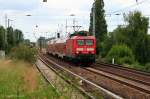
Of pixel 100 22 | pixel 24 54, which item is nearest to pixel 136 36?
pixel 100 22

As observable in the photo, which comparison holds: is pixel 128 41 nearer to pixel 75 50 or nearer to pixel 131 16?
pixel 131 16

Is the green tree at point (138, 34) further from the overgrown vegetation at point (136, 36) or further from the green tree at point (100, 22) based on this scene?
the green tree at point (100, 22)

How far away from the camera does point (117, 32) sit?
8681 centimetres

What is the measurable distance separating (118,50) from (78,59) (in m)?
13.1

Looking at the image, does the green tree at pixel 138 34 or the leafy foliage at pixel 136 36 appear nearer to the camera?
the leafy foliage at pixel 136 36


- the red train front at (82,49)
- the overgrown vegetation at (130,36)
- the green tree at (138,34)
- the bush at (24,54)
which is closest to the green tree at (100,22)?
the overgrown vegetation at (130,36)

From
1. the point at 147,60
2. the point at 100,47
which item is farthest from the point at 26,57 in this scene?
the point at 147,60

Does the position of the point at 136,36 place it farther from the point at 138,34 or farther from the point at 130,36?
the point at 130,36

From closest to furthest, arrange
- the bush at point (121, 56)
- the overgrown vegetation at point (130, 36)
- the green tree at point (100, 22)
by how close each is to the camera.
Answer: the bush at point (121, 56) → the overgrown vegetation at point (130, 36) → the green tree at point (100, 22)

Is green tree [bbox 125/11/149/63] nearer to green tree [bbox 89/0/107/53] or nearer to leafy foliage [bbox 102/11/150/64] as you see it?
leafy foliage [bbox 102/11/150/64]

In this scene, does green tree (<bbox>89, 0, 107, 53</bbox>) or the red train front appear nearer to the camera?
the red train front

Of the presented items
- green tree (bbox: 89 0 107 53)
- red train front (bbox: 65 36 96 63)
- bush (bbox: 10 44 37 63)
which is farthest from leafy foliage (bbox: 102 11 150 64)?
red train front (bbox: 65 36 96 63)

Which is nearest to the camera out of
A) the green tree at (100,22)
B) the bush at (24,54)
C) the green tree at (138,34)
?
the bush at (24,54)

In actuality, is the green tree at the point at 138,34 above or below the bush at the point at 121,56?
above
